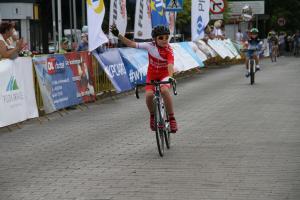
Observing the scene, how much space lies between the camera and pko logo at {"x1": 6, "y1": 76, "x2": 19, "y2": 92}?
1319cm

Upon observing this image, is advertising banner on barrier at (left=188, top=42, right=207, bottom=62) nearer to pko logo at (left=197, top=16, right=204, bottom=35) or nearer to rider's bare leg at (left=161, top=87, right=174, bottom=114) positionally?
pko logo at (left=197, top=16, right=204, bottom=35)

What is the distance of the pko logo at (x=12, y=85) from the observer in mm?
13188

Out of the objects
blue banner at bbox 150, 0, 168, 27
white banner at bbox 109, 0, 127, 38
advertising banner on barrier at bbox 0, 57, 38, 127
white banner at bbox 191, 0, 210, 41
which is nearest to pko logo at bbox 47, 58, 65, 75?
advertising banner on barrier at bbox 0, 57, 38, 127

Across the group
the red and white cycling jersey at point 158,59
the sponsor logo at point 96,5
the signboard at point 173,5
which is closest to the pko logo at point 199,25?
the signboard at point 173,5

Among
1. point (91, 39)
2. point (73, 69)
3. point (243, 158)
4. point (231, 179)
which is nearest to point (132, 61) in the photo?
point (91, 39)

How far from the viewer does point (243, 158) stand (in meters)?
9.36

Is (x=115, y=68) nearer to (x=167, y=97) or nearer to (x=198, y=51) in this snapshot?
(x=167, y=97)

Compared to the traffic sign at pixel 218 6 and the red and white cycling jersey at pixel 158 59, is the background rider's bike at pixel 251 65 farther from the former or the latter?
the red and white cycling jersey at pixel 158 59

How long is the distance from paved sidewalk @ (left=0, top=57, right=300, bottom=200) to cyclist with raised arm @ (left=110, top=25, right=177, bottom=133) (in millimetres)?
591

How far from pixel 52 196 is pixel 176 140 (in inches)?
158

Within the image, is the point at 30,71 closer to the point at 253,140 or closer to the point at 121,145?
the point at 121,145

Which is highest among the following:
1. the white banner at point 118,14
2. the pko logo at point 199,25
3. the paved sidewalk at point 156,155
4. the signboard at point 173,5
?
the signboard at point 173,5

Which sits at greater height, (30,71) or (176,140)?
(30,71)

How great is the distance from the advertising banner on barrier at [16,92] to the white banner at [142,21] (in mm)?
9316
